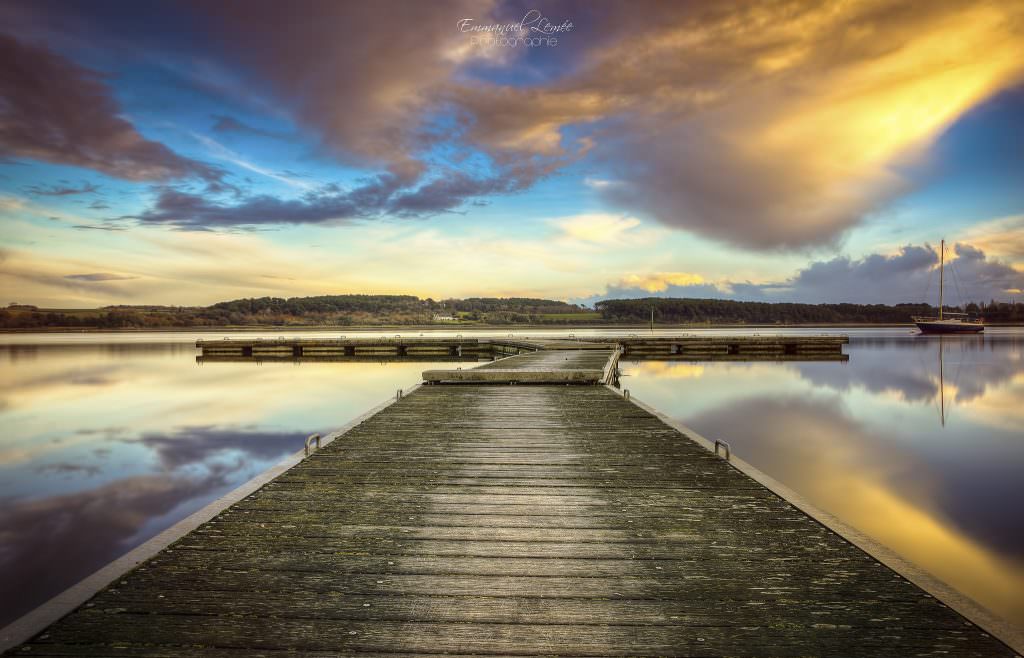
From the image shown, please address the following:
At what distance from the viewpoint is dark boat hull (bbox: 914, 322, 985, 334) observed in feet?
214

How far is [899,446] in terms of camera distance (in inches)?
460

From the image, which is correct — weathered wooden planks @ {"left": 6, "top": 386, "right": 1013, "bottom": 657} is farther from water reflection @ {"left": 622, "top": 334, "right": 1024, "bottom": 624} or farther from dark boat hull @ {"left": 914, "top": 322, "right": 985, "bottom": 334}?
dark boat hull @ {"left": 914, "top": 322, "right": 985, "bottom": 334}

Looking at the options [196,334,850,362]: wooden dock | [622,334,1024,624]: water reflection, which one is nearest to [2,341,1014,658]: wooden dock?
[622,334,1024,624]: water reflection

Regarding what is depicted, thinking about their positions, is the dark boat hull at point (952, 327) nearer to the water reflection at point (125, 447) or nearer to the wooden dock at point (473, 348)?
the wooden dock at point (473, 348)

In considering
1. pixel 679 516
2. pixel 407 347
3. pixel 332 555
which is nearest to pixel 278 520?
pixel 332 555

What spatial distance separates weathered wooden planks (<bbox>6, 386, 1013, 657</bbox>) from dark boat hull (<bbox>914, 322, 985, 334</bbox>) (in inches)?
3137

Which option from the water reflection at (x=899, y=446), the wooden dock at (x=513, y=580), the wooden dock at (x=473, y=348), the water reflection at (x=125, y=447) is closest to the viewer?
the wooden dock at (x=513, y=580)

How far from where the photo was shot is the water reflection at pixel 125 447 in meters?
6.57

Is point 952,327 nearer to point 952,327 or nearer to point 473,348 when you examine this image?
point 952,327

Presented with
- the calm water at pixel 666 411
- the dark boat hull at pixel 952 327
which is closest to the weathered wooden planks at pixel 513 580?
the calm water at pixel 666 411

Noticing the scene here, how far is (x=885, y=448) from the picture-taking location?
1151 centimetres

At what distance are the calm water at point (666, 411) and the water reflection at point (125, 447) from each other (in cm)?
4

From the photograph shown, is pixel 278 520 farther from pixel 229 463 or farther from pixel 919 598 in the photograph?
pixel 229 463

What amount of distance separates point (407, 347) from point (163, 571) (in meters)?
34.0
